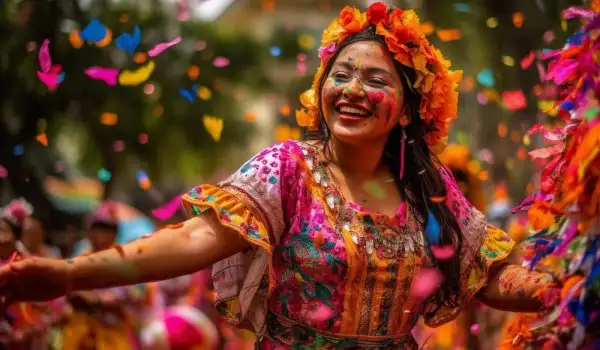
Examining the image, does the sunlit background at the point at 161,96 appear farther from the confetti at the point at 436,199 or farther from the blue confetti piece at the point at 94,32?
the confetti at the point at 436,199

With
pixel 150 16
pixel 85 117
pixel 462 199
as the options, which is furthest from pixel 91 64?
pixel 462 199

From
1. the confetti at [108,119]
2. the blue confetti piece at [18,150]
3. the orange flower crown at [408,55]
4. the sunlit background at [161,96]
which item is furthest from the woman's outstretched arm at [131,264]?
the confetti at [108,119]

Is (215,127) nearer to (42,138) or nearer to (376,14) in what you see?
(42,138)

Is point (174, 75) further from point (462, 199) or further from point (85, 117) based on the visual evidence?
point (462, 199)

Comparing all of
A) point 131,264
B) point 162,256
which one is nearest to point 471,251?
point 162,256

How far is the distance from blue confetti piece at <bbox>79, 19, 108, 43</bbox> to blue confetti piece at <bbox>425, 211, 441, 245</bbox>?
666 cm

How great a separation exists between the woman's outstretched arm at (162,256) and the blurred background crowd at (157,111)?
2170 millimetres

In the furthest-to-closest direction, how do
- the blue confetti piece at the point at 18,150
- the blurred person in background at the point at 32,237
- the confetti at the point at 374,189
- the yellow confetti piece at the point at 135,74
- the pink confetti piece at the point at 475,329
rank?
the yellow confetti piece at the point at 135,74 → the blue confetti piece at the point at 18,150 → the blurred person in background at the point at 32,237 → the pink confetti piece at the point at 475,329 → the confetti at the point at 374,189

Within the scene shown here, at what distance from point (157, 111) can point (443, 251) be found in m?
13.9

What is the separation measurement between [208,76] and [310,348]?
1422 cm

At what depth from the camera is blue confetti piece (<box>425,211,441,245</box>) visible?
13.3 ft

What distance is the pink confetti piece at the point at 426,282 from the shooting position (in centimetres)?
396

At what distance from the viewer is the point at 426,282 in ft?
13.1

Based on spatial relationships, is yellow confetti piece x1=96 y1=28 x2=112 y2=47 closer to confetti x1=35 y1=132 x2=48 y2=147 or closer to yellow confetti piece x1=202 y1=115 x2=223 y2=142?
confetti x1=35 y1=132 x2=48 y2=147
